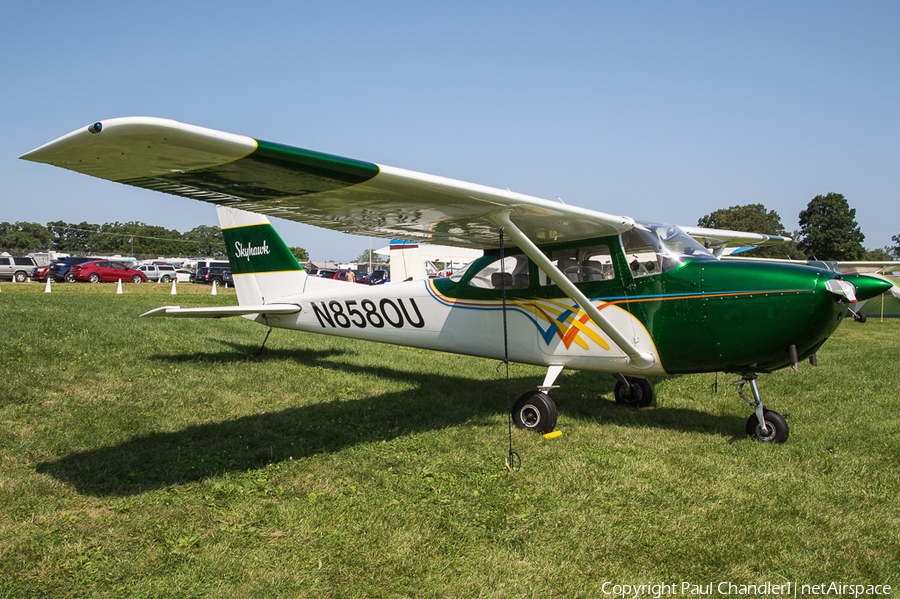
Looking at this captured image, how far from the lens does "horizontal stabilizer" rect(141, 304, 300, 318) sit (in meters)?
7.03

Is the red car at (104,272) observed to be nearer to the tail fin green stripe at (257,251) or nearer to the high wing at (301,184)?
the tail fin green stripe at (257,251)

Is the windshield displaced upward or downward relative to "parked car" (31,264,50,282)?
upward

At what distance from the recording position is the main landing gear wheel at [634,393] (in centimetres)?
739

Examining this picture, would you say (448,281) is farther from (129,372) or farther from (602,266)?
(129,372)

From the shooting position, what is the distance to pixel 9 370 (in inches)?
262

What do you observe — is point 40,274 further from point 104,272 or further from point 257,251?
point 257,251

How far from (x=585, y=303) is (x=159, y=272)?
44842mm

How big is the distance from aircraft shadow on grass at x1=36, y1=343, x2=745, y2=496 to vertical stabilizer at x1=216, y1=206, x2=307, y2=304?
112cm

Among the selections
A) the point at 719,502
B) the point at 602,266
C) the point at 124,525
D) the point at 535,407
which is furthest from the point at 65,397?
the point at 719,502

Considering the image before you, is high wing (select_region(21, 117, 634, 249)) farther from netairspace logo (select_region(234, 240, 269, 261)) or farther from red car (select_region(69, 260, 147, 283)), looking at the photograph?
red car (select_region(69, 260, 147, 283))

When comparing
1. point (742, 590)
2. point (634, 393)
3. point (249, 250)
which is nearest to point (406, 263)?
point (249, 250)

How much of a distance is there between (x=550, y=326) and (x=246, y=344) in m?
6.05

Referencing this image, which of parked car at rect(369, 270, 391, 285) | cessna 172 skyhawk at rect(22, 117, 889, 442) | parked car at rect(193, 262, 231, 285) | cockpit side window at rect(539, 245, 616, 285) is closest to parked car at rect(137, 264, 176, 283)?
parked car at rect(193, 262, 231, 285)

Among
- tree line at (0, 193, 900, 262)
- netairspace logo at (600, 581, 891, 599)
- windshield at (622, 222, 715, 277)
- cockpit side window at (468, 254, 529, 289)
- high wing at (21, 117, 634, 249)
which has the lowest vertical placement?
netairspace logo at (600, 581, 891, 599)
